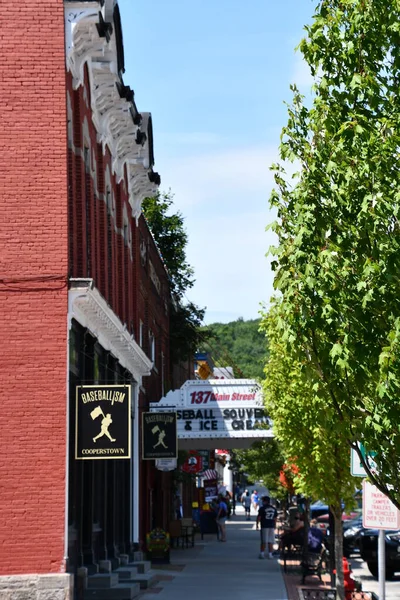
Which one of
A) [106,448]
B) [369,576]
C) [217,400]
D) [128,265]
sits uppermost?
[128,265]

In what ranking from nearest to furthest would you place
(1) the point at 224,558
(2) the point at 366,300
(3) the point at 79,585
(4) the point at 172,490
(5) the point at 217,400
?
(2) the point at 366,300 → (3) the point at 79,585 → (5) the point at 217,400 → (1) the point at 224,558 → (4) the point at 172,490

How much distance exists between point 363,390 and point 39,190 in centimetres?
803

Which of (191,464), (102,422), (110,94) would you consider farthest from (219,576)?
(191,464)

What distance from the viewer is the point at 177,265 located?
159ft

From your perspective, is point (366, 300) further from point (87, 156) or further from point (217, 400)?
point (217, 400)

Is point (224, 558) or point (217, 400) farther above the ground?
point (217, 400)

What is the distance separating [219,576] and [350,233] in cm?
1863

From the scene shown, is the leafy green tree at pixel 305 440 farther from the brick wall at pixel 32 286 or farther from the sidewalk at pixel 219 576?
the brick wall at pixel 32 286

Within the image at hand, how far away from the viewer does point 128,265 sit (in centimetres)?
3012

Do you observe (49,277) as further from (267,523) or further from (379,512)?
(267,523)

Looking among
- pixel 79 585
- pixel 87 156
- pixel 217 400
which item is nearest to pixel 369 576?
pixel 217 400

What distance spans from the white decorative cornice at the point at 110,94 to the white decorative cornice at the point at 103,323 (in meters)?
3.97

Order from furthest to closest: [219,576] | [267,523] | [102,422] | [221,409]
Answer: [267,523] < [221,409] < [219,576] < [102,422]

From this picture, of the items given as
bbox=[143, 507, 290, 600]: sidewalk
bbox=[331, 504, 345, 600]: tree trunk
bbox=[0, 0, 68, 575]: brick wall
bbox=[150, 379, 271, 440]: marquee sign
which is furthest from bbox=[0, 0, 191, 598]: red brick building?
bbox=[150, 379, 271, 440]: marquee sign
